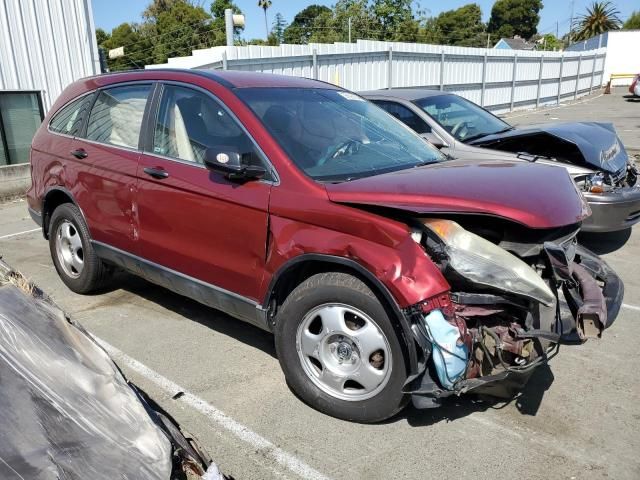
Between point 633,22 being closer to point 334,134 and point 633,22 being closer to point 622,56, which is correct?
point 622,56

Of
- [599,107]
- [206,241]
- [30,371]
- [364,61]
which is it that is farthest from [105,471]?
[599,107]

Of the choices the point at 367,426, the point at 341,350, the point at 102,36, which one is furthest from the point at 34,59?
the point at 102,36

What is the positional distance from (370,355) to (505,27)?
93176 mm

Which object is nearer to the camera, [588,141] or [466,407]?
[466,407]

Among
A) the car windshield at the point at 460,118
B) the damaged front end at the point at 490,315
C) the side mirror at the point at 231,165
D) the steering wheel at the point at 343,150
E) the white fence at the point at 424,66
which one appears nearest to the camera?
the damaged front end at the point at 490,315

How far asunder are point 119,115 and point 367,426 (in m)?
2.98

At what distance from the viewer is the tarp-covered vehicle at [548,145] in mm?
5426

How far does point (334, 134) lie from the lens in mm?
3619

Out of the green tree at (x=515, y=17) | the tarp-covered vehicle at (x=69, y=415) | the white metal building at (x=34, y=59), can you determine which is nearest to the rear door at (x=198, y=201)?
the tarp-covered vehicle at (x=69, y=415)

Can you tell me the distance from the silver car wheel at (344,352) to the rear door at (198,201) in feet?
1.55

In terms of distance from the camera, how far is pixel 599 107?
80.6 feet

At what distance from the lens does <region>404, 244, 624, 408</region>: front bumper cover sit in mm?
2633

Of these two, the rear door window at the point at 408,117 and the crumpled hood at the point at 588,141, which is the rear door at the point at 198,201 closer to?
the rear door window at the point at 408,117

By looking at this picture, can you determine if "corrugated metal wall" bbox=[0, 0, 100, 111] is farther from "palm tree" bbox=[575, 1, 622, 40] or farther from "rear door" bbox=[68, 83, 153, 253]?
"palm tree" bbox=[575, 1, 622, 40]
